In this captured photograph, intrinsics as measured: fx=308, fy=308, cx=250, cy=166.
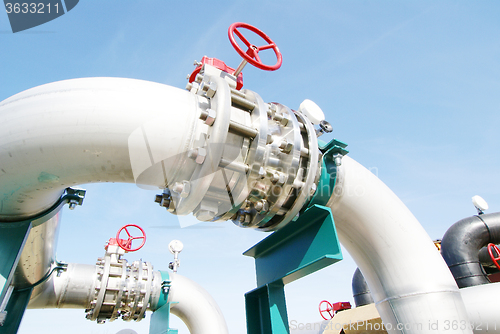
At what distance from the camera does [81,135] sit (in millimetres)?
1328

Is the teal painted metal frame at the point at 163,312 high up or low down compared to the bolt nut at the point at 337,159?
down

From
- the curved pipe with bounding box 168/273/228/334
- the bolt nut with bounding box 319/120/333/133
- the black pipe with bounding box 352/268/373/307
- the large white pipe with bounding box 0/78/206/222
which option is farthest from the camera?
the black pipe with bounding box 352/268/373/307

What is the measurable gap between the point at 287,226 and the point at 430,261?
3.08ft

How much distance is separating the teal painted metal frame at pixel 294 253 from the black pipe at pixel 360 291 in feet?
14.2

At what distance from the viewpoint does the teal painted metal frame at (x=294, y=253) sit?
5.47 feet

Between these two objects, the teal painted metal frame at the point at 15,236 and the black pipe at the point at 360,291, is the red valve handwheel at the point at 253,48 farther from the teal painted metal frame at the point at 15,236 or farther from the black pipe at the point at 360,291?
the black pipe at the point at 360,291

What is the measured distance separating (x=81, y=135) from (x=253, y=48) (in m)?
1.06

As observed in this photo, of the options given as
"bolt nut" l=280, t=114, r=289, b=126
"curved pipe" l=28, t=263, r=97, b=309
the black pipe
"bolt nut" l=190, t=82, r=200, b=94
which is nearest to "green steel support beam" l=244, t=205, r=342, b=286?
"bolt nut" l=280, t=114, r=289, b=126

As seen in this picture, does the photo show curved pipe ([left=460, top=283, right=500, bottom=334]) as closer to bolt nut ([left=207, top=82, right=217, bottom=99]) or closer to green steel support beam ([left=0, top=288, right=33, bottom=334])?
bolt nut ([left=207, top=82, right=217, bottom=99])

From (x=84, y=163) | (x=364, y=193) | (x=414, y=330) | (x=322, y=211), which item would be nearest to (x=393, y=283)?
(x=414, y=330)

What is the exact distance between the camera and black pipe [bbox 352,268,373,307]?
5.53 meters

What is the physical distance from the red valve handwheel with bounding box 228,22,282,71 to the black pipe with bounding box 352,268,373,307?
16.4ft

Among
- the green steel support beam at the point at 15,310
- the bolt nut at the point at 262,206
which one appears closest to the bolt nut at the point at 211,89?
the bolt nut at the point at 262,206

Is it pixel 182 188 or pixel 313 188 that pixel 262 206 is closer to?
pixel 313 188
